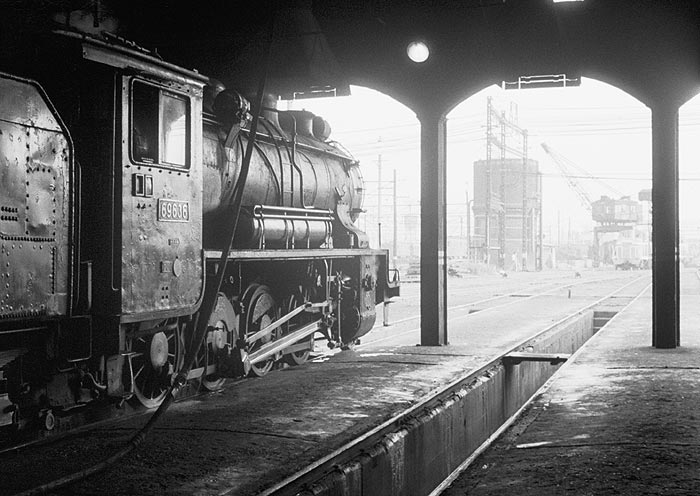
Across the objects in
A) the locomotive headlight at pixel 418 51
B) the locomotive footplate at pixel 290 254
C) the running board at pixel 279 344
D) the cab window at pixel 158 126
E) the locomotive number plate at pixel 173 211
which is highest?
the locomotive headlight at pixel 418 51

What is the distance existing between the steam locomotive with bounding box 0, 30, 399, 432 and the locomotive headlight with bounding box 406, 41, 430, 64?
3.62m

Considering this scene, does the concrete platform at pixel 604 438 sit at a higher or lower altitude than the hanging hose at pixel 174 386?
lower

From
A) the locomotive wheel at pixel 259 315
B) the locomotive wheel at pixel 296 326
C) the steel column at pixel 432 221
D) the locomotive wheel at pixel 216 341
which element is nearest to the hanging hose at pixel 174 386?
the locomotive wheel at pixel 216 341

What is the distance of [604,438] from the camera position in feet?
23.8

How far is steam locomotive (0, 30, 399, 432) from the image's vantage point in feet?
21.1

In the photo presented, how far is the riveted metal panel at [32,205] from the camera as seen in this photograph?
616 cm

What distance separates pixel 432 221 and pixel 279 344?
12.6 feet

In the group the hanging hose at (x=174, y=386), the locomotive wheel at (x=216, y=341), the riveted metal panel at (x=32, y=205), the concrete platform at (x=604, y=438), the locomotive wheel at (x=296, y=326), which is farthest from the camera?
the locomotive wheel at (x=296, y=326)

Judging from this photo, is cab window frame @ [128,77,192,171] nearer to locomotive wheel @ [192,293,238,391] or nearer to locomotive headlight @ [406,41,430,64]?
locomotive wheel @ [192,293,238,391]

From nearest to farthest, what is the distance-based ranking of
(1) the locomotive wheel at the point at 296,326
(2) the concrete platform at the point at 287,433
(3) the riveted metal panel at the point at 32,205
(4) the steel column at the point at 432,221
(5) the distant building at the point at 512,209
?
(2) the concrete platform at the point at 287,433 → (3) the riveted metal panel at the point at 32,205 → (1) the locomotive wheel at the point at 296,326 → (4) the steel column at the point at 432,221 → (5) the distant building at the point at 512,209

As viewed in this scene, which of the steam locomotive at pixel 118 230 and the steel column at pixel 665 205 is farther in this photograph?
the steel column at pixel 665 205

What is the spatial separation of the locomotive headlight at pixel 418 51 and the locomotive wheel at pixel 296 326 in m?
4.26

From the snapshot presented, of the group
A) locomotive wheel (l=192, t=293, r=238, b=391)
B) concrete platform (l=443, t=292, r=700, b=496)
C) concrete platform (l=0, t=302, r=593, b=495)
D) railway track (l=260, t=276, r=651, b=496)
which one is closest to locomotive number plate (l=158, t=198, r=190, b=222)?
locomotive wheel (l=192, t=293, r=238, b=391)

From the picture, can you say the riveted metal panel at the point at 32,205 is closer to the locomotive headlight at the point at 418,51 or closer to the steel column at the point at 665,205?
the locomotive headlight at the point at 418,51
